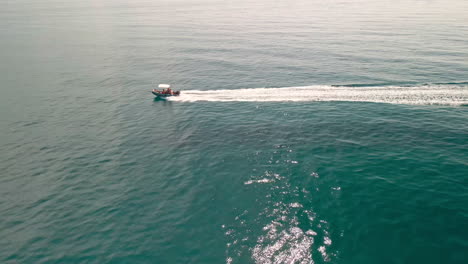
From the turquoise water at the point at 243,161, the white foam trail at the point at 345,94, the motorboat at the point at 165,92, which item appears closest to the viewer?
the turquoise water at the point at 243,161

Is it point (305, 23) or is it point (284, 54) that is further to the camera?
→ point (305, 23)

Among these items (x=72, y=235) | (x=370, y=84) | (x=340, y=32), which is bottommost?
(x=72, y=235)

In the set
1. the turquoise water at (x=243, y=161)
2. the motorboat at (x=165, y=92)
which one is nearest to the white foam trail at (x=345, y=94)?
the turquoise water at (x=243, y=161)

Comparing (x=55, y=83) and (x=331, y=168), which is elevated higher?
(x=55, y=83)

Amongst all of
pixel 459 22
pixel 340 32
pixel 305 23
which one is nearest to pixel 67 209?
pixel 340 32

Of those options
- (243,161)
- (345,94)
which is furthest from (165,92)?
(345,94)

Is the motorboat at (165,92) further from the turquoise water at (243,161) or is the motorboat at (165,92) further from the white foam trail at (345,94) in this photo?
the turquoise water at (243,161)

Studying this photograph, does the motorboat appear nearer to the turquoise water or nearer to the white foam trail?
the white foam trail

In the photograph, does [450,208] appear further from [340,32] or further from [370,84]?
[340,32]
